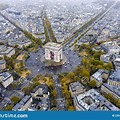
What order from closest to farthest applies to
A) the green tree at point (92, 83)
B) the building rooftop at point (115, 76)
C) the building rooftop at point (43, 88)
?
1. the building rooftop at point (43, 88)
2. the green tree at point (92, 83)
3. the building rooftop at point (115, 76)

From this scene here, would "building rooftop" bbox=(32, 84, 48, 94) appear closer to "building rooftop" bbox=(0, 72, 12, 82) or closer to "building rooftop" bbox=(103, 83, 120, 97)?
"building rooftop" bbox=(0, 72, 12, 82)

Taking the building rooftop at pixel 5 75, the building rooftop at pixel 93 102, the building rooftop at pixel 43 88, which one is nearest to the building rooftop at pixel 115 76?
the building rooftop at pixel 93 102

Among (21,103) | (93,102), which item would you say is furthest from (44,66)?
(93,102)

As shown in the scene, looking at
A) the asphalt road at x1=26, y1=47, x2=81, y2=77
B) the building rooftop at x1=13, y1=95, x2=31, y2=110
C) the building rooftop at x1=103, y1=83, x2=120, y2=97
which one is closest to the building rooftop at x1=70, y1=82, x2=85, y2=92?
the building rooftop at x1=103, y1=83, x2=120, y2=97

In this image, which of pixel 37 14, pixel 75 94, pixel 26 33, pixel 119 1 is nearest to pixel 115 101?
pixel 75 94

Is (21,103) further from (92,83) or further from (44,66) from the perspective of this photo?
(44,66)

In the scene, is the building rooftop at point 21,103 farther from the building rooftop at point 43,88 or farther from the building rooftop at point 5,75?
the building rooftop at point 5,75

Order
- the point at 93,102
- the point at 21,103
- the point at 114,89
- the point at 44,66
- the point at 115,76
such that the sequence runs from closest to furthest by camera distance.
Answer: the point at 93,102
the point at 21,103
the point at 114,89
the point at 115,76
the point at 44,66

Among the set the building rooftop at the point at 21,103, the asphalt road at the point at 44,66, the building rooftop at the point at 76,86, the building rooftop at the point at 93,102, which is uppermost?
the building rooftop at the point at 93,102

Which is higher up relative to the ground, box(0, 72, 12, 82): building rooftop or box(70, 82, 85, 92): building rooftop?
box(70, 82, 85, 92): building rooftop
